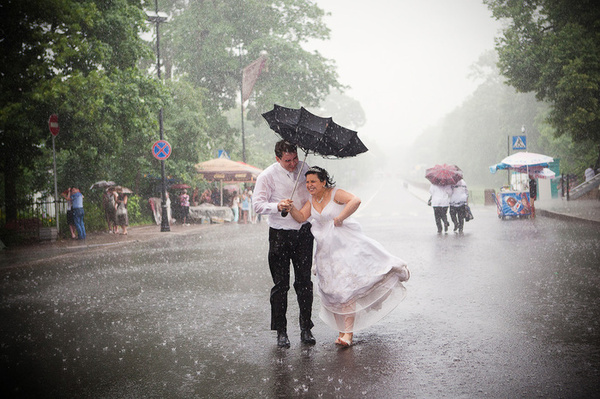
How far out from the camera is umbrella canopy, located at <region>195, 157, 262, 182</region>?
27266mm

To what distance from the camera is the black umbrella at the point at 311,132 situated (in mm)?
5262

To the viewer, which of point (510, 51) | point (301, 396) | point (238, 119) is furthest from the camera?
point (238, 119)

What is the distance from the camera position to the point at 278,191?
5492mm

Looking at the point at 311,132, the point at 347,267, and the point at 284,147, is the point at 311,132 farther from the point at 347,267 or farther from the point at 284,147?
the point at 347,267

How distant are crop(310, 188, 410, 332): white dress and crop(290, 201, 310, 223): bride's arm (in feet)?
0.25

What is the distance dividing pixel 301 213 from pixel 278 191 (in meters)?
0.34

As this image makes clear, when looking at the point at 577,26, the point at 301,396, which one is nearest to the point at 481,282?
the point at 301,396

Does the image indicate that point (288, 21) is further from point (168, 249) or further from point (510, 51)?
point (168, 249)

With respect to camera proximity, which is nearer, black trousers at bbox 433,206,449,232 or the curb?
black trousers at bbox 433,206,449,232

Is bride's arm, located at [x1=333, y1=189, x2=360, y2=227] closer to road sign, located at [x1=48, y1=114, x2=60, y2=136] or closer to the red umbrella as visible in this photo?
the red umbrella

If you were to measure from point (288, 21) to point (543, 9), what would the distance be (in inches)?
716

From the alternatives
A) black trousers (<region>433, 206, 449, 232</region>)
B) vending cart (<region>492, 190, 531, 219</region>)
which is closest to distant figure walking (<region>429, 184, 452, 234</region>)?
black trousers (<region>433, 206, 449, 232</region>)

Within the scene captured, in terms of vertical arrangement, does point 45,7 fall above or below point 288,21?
below

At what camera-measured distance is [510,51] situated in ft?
93.0
